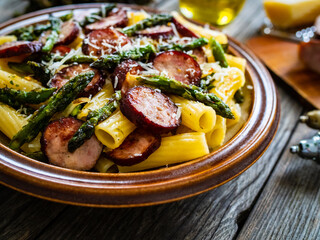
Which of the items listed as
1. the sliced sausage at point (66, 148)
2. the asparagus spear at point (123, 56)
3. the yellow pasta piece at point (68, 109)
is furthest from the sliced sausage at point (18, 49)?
the sliced sausage at point (66, 148)

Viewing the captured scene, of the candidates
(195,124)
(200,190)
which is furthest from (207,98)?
(200,190)

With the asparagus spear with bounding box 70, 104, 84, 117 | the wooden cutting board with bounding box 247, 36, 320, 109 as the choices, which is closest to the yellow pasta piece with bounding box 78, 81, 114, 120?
the asparagus spear with bounding box 70, 104, 84, 117

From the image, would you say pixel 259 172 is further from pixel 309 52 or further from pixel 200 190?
pixel 309 52

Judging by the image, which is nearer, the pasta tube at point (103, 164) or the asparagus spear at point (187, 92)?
the pasta tube at point (103, 164)

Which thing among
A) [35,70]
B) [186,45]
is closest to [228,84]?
[186,45]

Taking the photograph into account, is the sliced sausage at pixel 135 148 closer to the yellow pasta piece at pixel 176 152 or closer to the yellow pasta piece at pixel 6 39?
the yellow pasta piece at pixel 176 152
